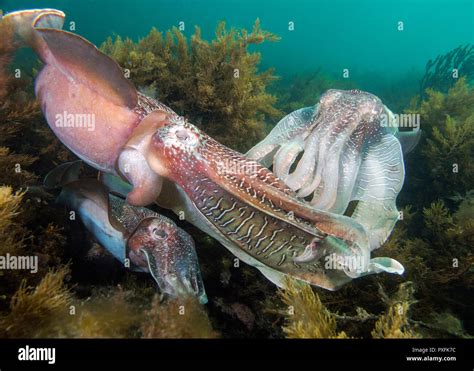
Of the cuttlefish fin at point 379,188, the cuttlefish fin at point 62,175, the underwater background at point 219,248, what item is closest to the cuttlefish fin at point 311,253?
the underwater background at point 219,248

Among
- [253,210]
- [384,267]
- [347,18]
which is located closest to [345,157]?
[384,267]

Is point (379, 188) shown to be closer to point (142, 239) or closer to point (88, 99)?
point (142, 239)

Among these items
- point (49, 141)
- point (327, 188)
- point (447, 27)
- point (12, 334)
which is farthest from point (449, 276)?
point (447, 27)

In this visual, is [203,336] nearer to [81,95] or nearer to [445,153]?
[81,95]

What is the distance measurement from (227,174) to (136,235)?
1.22 meters

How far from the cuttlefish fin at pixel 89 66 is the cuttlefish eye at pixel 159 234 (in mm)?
1179

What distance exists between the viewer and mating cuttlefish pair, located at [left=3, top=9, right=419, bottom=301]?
2.50m

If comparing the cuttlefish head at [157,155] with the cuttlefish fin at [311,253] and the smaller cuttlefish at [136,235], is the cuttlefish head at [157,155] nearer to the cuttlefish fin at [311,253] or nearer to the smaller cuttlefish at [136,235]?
the smaller cuttlefish at [136,235]

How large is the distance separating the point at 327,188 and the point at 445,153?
3.89 metres

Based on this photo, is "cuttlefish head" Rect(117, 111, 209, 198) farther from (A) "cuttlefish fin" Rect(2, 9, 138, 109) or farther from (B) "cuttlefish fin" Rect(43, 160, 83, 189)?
(B) "cuttlefish fin" Rect(43, 160, 83, 189)

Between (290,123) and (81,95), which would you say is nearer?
(81,95)

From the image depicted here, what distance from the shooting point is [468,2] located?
14575 centimetres

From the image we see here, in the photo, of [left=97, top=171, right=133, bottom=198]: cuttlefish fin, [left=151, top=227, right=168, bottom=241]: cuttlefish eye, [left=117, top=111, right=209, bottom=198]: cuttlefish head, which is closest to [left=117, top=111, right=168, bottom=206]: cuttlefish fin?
[left=117, top=111, right=209, bottom=198]: cuttlefish head

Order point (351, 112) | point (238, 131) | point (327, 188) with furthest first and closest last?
point (238, 131)
point (351, 112)
point (327, 188)
